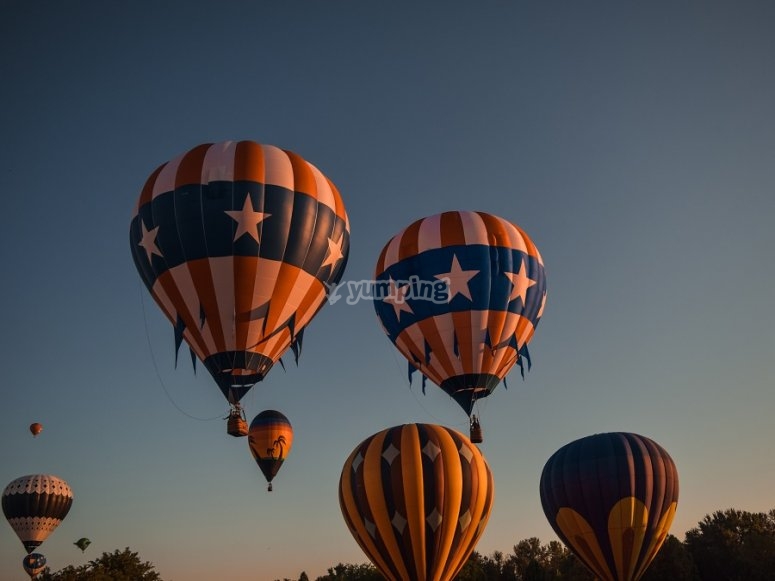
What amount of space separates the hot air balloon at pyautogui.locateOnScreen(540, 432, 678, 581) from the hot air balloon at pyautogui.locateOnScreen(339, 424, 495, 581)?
18.1ft

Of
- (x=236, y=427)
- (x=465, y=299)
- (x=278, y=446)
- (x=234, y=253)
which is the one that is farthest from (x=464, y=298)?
(x=278, y=446)

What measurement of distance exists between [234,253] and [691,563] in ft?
116

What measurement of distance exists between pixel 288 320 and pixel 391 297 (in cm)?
633

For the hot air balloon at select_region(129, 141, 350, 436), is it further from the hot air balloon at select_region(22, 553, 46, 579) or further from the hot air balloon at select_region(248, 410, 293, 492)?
the hot air balloon at select_region(22, 553, 46, 579)

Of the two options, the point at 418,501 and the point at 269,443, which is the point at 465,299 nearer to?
the point at 418,501

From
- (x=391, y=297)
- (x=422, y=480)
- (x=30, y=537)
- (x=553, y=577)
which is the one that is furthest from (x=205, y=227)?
(x=553, y=577)

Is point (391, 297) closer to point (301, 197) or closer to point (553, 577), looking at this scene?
point (301, 197)

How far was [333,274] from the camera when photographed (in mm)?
19203

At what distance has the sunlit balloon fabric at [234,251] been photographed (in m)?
17.0

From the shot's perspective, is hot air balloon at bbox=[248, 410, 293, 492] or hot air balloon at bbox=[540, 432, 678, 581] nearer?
hot air balloon at bbox=[540, 432, 678, 581]

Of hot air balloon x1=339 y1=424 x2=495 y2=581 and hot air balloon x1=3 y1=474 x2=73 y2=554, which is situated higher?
hot air balloon x1=3 y1=474 x2=73 y2=554

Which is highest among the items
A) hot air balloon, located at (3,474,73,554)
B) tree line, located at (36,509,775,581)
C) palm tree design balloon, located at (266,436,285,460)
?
palm tree design balloon, located at (266,436,285,460)

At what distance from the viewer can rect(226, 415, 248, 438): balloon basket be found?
54.2 ft

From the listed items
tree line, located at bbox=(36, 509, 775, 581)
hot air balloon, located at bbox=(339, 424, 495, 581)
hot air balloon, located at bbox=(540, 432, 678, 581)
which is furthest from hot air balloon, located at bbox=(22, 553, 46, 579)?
hot air balloon, located at bbox=(540, 432, 678, 581)
